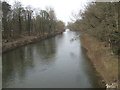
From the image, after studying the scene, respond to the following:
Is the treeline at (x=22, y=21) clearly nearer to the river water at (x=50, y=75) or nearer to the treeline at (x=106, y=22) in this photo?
the treeline at (x=106, y=22)

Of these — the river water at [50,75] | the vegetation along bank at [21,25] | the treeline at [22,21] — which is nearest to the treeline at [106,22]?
the river water at [50,75]

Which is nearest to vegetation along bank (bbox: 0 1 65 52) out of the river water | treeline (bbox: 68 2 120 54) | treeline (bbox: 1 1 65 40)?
treeline (bbox: 1 1 65 40)

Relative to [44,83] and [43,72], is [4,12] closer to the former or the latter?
[43,72]

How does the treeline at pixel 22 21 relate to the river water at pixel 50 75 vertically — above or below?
above

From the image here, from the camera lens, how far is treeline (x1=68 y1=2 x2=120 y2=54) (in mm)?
11312

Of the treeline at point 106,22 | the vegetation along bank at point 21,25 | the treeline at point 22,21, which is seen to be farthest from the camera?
the treeline at point 22,21

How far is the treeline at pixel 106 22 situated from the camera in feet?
37.1

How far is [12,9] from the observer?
3569cm

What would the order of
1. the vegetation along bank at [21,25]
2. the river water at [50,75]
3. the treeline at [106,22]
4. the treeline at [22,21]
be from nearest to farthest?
the treeline at [106,22] < the river water at [50,75] < the vegetation along bank at [21,25] < the treeline at [22,21]

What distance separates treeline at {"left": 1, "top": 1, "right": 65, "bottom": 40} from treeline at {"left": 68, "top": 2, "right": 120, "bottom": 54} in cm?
1428

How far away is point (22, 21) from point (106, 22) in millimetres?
30996

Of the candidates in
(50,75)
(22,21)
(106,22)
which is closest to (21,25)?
(22,21)

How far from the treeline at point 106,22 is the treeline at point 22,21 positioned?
14.3 meters

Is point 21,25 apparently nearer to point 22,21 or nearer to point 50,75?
point 22,21
